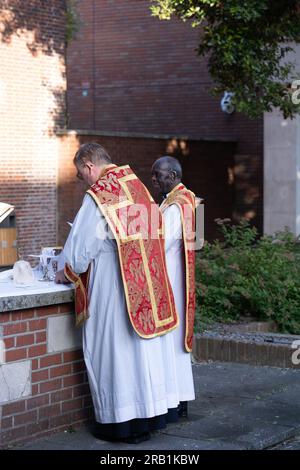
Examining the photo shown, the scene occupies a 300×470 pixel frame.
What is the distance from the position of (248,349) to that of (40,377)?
3444mm

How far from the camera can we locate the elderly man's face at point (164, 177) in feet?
23.0

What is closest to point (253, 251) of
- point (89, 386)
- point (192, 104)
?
point (89, 386)

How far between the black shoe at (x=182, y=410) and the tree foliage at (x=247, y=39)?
680 cm

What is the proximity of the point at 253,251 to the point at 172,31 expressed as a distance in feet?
39.3

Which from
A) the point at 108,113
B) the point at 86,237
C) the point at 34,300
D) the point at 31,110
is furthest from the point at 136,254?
the point at 108,113

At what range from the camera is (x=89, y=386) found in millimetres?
6664

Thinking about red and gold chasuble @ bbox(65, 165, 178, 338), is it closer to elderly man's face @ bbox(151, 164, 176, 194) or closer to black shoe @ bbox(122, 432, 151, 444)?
elderly man's face @ bbox(151, 164, 176, 194)

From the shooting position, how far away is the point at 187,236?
273 inches

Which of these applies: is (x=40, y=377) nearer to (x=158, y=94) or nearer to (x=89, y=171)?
(x=89, y=171)

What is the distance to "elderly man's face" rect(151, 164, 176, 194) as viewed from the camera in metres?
7.00

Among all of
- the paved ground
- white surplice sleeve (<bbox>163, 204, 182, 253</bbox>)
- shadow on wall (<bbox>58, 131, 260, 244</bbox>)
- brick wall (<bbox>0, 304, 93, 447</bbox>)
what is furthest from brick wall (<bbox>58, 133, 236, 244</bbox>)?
brick wall (<bbox>0, 304, 93, 447</bbox>)

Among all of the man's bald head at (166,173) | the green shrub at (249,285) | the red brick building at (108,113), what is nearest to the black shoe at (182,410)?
the man's bald head at (166,173)

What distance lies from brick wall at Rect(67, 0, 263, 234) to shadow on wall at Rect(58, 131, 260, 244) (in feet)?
0.09
